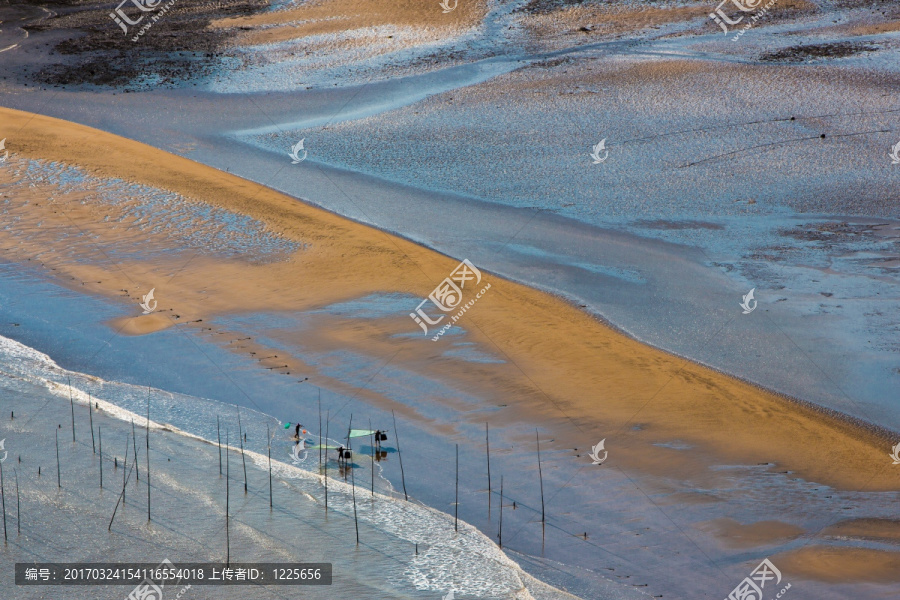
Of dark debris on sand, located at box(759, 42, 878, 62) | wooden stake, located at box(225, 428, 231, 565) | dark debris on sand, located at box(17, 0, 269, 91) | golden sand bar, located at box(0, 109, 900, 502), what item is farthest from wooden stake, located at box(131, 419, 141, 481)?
dark debris on sand, located at box(759, 42, 878, 62)

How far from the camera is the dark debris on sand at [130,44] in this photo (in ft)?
66.8

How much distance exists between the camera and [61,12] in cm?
2650

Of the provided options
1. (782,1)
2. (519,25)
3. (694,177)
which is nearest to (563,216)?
(694,177)

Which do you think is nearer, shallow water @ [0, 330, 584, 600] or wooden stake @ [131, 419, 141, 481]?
shallow water @ [0, 330, 584, 600]

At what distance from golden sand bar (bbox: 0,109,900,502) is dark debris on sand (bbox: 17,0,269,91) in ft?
25.8

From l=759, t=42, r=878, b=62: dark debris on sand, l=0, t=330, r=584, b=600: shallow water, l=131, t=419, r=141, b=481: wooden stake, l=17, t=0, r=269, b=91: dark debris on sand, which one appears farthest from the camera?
l=17, t=0, r=269, b=91: dark debris on sand

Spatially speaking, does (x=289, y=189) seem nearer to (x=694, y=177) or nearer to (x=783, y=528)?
(x=694, y=177)

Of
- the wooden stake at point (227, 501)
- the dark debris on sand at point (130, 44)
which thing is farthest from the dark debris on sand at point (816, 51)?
the wooden stake at point (227, 501)

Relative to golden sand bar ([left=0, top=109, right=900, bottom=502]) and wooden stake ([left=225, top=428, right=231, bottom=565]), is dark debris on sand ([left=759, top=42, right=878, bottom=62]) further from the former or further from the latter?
wooden stake ([left=225, top=428, right=231, bottom=565])

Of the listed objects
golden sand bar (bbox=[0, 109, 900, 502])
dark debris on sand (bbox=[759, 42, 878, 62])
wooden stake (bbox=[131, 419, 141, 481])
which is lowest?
wooden stake (bbox=[131, 419, 141, 481])

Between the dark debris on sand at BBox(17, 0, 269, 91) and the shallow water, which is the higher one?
the dark debris on sand at BBox(17, 0, 269, 91)

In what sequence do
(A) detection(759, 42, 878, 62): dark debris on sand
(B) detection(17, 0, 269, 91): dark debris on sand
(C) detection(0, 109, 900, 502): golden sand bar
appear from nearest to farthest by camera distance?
1. (C) detection(0, 109, 900, 502): golden sand bar
2. (A) detection(759, 42, 878, 62): dark debris on sand
3. (B) detection(17, 0, 269, 91): dark debris on sand

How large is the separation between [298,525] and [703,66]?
1439cm

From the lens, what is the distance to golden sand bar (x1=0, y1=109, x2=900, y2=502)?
290 inches
